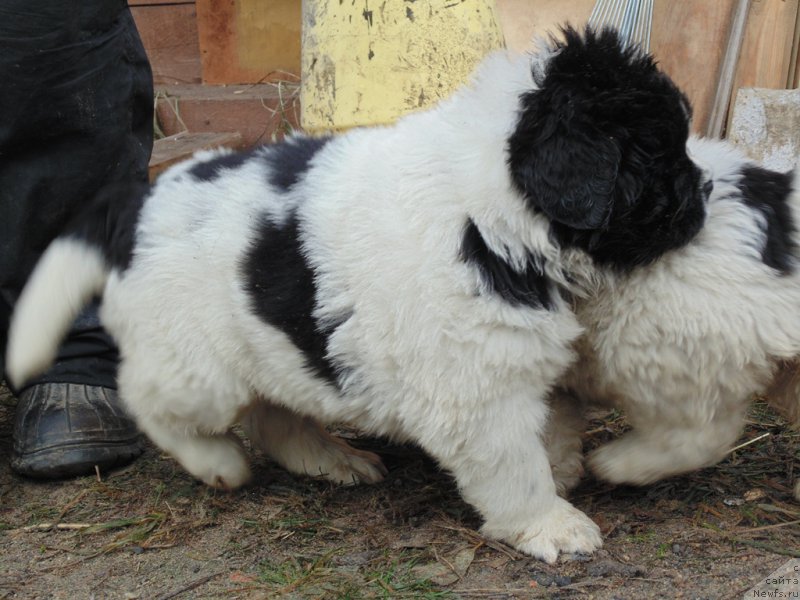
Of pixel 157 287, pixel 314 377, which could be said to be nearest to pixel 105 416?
pixel 157 287

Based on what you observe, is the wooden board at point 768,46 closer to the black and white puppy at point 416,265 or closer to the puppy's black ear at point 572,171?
the black and white puppy at point 416,265

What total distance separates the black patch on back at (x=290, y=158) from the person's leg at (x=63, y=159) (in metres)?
0.85

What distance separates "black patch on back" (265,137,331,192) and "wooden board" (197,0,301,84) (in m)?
3.58

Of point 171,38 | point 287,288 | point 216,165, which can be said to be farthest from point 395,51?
point 171,38

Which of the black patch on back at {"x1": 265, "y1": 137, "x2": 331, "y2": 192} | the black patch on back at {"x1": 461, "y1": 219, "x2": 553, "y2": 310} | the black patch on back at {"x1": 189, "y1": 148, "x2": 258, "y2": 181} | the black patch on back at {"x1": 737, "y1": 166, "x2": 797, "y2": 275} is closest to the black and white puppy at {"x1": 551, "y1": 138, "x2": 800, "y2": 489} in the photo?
the black patch on back at {"x1": 737, "y1": 166, "x2": 797, "y2": 275}

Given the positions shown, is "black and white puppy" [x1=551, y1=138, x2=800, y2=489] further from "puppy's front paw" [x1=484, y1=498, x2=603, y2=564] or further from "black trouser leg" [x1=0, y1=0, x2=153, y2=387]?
"black trouser leg" [x1=0, y1=0, x2=153, y2=387]

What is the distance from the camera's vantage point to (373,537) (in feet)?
8.82

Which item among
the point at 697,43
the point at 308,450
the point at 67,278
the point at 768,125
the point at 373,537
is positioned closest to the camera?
the point at 373,537

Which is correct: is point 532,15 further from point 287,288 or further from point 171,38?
point 287,288

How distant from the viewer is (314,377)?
2611 millimetres

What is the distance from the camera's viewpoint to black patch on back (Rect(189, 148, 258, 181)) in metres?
2.77

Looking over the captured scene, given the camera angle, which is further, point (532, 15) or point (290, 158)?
point (532, 15)

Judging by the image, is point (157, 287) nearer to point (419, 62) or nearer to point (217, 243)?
point (217, 243)

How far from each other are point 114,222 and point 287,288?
63cm
